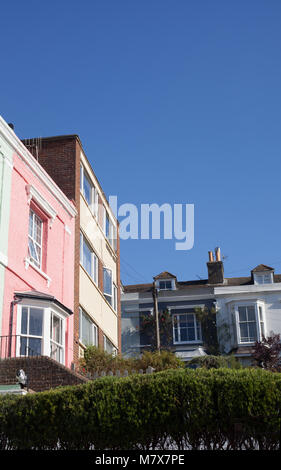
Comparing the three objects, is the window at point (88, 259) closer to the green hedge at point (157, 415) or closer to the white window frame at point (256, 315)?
the green hedge at point (157, 415)

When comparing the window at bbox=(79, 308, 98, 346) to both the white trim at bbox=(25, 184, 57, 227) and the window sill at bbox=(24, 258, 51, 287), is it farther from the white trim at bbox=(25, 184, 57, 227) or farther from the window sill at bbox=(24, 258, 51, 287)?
the white trim at bbox=(25, 184, 57, 227)

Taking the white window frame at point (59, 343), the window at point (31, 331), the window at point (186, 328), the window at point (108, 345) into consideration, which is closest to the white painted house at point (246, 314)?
the window at point (186, 328)

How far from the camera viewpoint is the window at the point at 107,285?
27.5 meters

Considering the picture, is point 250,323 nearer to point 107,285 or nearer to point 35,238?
point 107,285

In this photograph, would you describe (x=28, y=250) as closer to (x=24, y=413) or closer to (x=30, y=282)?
(x=30, y=282)

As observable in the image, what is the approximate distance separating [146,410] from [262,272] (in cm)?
3640

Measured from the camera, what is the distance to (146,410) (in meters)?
9.32

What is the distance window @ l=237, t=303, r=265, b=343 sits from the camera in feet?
132

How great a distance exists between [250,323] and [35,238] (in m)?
23.4

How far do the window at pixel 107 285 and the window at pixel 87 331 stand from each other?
2634 millimetres

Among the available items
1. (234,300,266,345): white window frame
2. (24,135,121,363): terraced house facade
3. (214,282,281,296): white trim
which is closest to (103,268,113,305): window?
(24,135,121,363): terraced house facade

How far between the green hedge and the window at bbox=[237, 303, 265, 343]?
31149 millimetres
